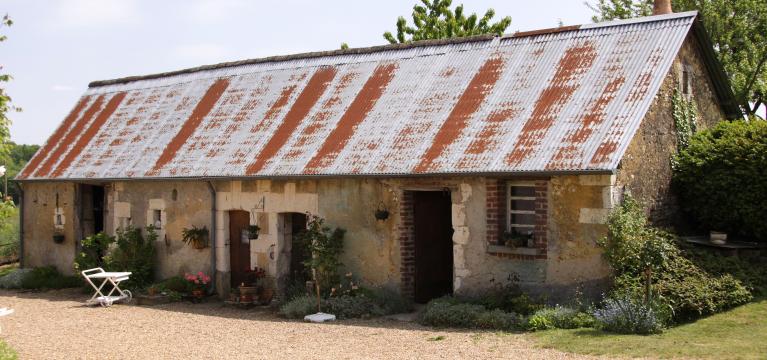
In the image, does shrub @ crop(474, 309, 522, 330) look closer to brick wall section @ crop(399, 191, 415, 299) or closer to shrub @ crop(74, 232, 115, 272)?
brick wall section @ crop(399, 191, 415, 299)

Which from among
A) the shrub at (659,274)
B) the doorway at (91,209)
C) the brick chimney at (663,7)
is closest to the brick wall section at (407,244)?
the shrub at (659,274)

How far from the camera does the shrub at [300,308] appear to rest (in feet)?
42.0

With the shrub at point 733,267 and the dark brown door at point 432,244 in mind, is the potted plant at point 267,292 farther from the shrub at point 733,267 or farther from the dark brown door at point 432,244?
the shrub at point 733,267

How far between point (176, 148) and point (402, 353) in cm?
913

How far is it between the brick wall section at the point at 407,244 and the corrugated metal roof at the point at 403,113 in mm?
673

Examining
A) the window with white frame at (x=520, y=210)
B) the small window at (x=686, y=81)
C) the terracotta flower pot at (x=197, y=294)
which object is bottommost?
the terracotta flower pot at (x=197, y=294)

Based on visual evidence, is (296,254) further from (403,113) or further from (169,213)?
(403,113)

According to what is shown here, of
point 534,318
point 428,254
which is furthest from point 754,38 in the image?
point 534,318

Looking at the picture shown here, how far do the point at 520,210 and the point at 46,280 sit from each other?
37.7 ft

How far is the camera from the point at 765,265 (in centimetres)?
1206

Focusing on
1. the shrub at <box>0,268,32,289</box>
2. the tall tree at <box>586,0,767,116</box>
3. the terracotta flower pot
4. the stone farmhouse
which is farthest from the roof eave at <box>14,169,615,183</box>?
the tall tree at <box>586,0,767,116</box>

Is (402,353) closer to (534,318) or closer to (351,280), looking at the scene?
(534,318)

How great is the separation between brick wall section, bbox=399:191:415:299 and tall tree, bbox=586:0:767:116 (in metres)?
14.1

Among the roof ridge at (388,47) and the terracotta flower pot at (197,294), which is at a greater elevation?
the roof ridge at (388,47)
